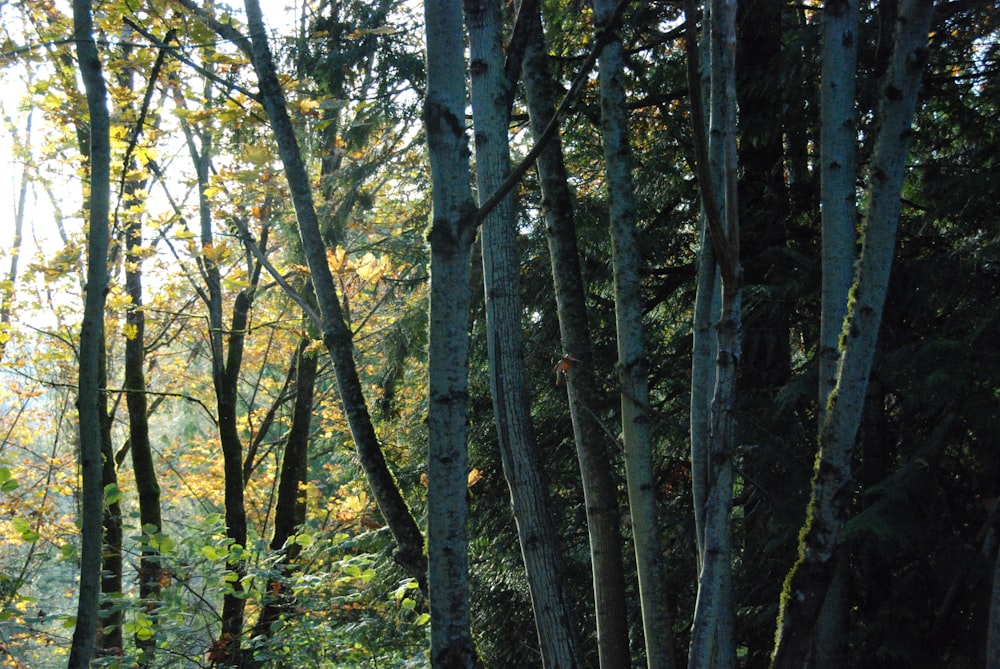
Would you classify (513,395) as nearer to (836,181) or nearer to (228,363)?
(836,181)

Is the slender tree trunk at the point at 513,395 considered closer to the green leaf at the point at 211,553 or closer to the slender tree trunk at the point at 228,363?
the green leaf at the point at 211,553

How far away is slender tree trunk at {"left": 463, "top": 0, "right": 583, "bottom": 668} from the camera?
11.2ft

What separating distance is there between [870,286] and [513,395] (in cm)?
156

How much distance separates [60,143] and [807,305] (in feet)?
25.2

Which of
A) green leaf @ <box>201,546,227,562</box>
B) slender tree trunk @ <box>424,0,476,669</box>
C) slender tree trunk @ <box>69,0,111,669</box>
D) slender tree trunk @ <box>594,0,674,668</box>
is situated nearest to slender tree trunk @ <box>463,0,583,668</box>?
slender tree trunk @ <box>594,0,674,668</box>

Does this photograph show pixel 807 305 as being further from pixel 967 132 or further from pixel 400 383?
pixel 400 383

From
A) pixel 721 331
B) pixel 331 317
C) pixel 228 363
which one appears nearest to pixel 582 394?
pixel 331 317

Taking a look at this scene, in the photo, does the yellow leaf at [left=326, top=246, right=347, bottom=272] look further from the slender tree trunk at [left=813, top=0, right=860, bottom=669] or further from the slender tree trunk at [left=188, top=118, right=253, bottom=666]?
the slender tree trunk at [left=813, top=0, right=860, bottom=669]

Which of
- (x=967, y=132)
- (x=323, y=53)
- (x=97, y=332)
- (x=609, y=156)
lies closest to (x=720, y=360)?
(x=609, y=156)

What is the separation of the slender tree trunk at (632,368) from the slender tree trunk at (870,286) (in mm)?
931

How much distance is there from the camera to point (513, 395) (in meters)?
3.57

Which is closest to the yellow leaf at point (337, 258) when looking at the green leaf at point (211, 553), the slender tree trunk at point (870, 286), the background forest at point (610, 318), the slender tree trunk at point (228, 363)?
the background forest at point (610, 318)

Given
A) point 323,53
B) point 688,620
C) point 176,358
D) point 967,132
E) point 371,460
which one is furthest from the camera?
point 176,358

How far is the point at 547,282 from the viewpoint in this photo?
6555 mm
